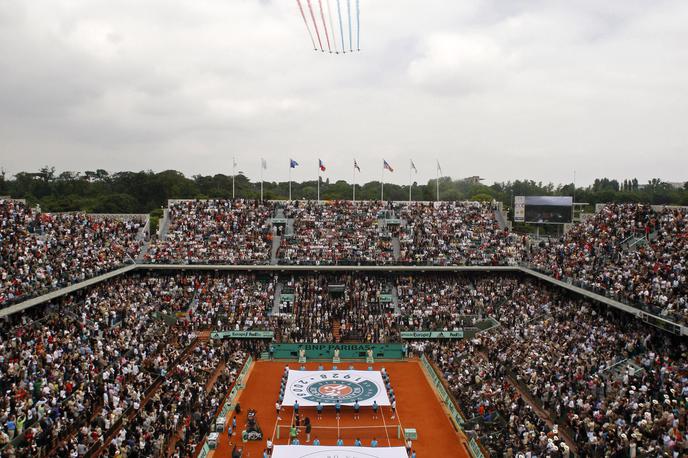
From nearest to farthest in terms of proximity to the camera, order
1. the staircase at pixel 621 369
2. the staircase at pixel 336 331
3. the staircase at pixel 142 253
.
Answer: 1. the staircase at pixel 621 369
2. the staircase at pixel 336 331
3. the staircase at pixel 142 253

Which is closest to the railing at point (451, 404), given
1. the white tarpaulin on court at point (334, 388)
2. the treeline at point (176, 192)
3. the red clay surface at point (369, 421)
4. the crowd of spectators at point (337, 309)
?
the red clay surface at point (369, 421)

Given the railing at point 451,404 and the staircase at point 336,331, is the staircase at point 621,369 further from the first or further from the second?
the staircase at point 336,331

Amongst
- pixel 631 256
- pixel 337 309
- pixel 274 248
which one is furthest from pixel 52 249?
pixel 631 256

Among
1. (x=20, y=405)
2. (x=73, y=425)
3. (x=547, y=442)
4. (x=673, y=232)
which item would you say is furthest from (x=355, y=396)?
(x=673, y=232)

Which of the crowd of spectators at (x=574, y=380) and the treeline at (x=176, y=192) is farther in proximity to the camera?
the treeline at (x=176, y=192)

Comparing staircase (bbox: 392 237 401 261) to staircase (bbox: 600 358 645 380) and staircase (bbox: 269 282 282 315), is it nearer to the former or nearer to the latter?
staircase (bbox: 269 282 282 315)

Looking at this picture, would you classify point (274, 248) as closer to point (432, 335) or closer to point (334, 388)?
point (432, 335)
